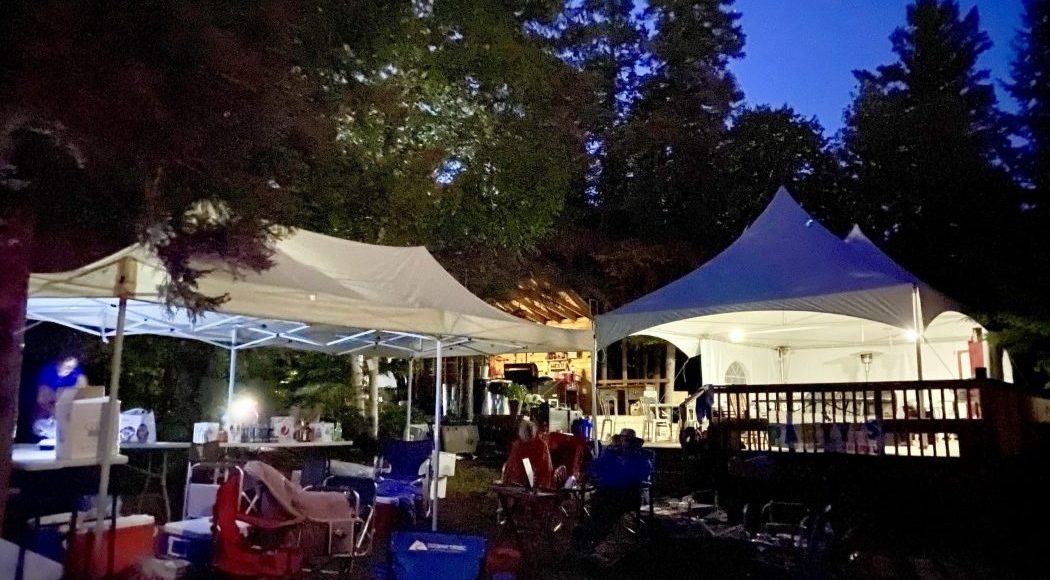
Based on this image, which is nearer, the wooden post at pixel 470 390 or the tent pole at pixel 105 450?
the tent pole at pixel 105 450

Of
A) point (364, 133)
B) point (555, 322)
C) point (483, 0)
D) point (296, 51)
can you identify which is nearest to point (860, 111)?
point (555, 322)

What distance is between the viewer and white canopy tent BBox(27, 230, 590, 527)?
4.45 meters

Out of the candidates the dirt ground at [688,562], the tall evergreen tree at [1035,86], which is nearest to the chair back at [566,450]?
the dirt ground at [688,562]

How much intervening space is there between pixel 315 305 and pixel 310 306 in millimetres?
43

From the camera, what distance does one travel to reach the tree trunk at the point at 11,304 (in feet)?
12.9

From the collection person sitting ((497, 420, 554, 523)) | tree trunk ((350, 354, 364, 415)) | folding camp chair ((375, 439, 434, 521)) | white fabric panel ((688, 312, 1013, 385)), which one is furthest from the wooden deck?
tree trunk ((350, 354, 364, 415))

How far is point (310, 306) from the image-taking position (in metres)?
5.36

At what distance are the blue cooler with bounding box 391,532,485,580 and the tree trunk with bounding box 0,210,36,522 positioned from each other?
1.93 metres

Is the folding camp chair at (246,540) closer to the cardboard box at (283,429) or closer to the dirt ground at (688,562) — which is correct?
the dirt ground at (688,562)

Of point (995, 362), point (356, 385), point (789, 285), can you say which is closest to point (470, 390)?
point (356, 385)

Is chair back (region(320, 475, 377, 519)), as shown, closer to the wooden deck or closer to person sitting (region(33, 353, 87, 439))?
person sitting (region(33, 353, 87, 439))

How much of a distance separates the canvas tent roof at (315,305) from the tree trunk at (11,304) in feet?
1.03

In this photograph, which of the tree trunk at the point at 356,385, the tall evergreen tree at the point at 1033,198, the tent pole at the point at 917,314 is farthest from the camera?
the tree trunk at the point at 356,385

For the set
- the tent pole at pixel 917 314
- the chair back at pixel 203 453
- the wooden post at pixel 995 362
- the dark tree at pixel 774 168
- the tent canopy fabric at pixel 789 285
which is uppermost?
the dark tree at pixel 774 168
